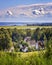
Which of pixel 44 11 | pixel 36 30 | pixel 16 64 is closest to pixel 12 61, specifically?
pixel 16 64

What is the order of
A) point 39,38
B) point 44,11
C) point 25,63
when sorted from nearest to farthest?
1. point 25,63
2. point 39,38
3. point 44,11

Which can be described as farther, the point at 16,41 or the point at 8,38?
the point at 16,41

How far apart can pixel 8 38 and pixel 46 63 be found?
5.21 meters

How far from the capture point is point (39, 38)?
954cm

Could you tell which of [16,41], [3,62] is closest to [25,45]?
[16,41]

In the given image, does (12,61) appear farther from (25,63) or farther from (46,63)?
(46,63)

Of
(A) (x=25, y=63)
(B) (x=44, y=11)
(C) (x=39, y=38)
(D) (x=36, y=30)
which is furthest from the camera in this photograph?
(B) (x=44, y=11)

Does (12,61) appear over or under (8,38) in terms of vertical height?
over

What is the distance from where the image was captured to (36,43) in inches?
399

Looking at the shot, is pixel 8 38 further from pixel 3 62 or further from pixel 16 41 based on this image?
pixel 3 62

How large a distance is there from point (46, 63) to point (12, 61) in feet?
2.15

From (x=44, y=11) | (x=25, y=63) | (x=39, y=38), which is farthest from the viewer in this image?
(x=44, y=11)

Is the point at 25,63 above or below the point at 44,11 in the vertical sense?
above

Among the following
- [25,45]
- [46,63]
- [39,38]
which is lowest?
[25,45]
